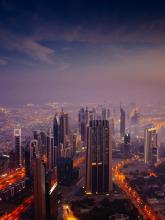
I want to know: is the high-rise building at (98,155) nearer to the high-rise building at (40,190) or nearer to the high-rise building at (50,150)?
the high-rise building at (50,150)

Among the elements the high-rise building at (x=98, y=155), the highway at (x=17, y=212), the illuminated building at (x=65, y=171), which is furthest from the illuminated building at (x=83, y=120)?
the highway at (x=17, y=212)

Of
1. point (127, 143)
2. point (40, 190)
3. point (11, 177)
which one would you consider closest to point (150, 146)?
point (127, 143)

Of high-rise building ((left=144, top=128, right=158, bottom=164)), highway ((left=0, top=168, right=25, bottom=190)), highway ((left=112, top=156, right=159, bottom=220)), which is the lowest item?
highway ((left=112, top=156, right=159, bottom=220))

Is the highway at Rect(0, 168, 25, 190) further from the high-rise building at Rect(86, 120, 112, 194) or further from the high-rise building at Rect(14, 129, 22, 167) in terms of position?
the high-rise building at Rect(86, 120, 112, 194)

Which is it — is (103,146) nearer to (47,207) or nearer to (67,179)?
(67,179)

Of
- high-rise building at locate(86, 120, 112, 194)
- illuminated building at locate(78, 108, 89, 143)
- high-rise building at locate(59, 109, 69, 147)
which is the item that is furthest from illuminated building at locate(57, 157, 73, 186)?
illuminated building at locate(78, 108, 89, 143)

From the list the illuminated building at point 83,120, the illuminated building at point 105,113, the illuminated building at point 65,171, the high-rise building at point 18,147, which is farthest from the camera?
the illuminated building at point 83,120
